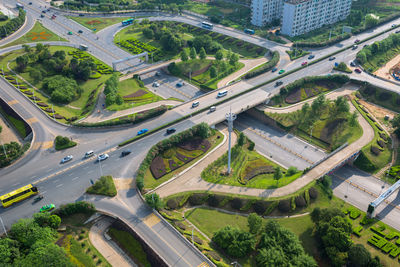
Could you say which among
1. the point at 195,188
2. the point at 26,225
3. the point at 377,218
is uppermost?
the point at 26,225

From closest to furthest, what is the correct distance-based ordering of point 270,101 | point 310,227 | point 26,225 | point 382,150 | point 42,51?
point 26,225 < point 310,227 < point 382,150 < point 270,101 < point 42,51

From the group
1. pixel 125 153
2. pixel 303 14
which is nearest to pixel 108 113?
pixel 125 153

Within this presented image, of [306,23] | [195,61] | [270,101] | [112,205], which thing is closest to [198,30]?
[195,61]

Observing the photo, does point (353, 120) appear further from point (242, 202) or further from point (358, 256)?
point (358, 256)

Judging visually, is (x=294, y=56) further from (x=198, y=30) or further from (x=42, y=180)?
(x=42, y=180)

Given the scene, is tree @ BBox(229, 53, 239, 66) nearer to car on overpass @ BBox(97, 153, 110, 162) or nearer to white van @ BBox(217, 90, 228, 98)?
white van @ BBox(217, 90, 228, 98)

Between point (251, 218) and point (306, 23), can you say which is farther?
point (306, 23)

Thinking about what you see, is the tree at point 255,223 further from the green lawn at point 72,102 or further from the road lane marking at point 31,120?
the road lane marking at point 31,120
